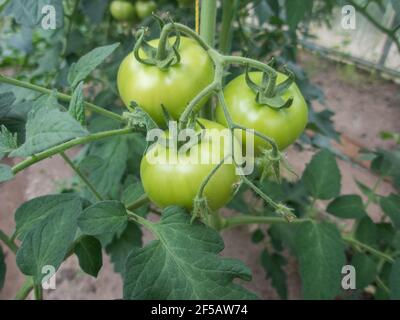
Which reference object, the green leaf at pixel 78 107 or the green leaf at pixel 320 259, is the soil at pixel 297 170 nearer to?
the green leaf at pixel 320 259

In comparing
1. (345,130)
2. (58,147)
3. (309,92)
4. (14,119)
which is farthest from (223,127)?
(345,130)

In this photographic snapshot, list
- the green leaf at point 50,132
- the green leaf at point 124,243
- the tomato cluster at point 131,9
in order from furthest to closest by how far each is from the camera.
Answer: the tomato cluster at point 131,9 → the green leaf at point 124,243 → the green leaf at point 50,132

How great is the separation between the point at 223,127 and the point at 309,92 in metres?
0.62

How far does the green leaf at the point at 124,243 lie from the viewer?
3.03ft

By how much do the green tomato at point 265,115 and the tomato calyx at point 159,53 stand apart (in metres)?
0.09

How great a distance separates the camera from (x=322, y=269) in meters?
0.65

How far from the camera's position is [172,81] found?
0.50 metres

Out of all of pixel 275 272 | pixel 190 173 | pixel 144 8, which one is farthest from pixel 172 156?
pixel 144 8

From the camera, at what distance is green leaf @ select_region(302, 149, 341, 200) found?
2.55 ft

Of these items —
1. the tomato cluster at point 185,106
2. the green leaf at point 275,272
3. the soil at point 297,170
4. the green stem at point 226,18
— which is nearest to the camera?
the tomato cluster at point 185,106

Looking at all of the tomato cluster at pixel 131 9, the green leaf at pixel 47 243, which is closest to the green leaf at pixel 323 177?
the green leaf at pixel 47 243

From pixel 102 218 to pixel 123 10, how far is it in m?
0.98

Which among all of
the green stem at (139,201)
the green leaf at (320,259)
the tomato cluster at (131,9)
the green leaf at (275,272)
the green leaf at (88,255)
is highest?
the tomato cluster at (131,9)
